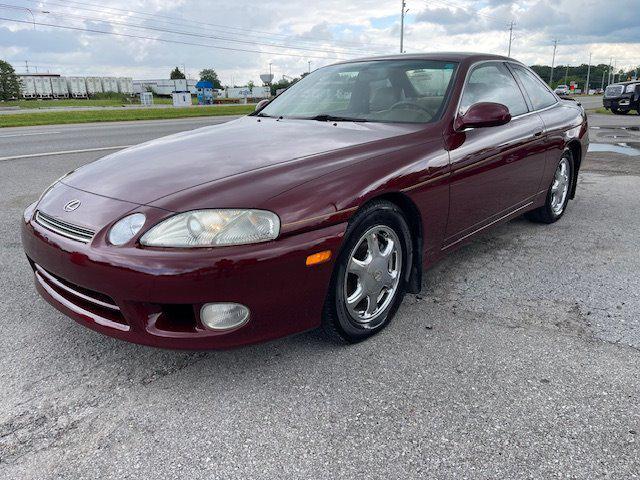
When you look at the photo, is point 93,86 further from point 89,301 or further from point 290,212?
point 290,212

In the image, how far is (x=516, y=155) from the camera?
360 cm

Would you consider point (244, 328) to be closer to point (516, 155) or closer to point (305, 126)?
point (305, 126)

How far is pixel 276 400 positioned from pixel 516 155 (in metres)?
2.43

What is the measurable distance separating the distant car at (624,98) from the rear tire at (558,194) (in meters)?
19.7

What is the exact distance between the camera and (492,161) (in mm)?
3307

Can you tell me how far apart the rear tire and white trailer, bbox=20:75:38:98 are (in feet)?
236

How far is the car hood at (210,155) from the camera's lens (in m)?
2.37

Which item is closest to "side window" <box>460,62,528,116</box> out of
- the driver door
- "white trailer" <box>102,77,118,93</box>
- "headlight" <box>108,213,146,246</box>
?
the driver door

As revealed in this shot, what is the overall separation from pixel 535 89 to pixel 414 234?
7.58 feet

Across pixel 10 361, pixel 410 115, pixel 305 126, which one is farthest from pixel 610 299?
pixel 10 361

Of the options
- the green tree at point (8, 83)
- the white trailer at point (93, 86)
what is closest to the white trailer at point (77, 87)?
the white trailer at point (93, 86)

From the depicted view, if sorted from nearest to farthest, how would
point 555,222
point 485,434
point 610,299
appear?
point 485,434
point 610,299
point 555,222

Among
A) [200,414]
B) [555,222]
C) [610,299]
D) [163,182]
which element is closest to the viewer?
[200,414]

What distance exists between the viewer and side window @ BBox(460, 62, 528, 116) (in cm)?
335
